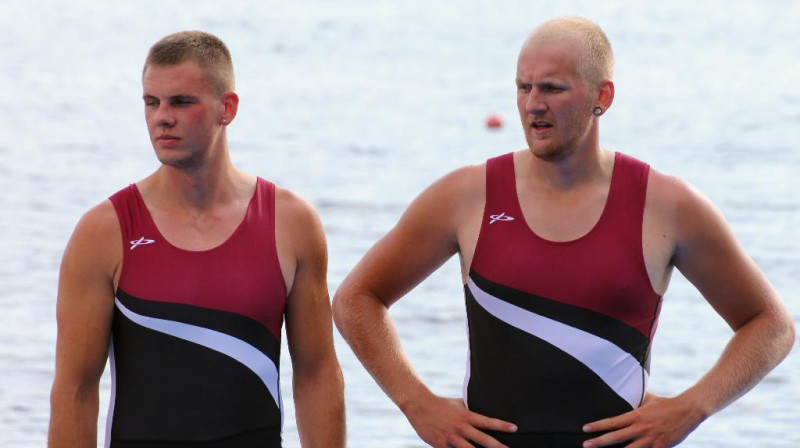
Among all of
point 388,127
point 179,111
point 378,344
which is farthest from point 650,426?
point 388,127

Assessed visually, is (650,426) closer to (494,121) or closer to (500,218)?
(500,218)

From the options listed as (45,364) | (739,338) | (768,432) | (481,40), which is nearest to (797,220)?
(768,432)

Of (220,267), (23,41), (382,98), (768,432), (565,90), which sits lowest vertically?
(768,432)

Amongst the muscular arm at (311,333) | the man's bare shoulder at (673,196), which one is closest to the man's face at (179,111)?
the muscular arm at (311,333)

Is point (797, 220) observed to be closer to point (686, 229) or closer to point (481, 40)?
point (686, 229)

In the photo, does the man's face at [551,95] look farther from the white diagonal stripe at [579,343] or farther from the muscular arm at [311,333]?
the muscular arm at [311,333]

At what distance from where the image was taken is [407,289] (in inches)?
201

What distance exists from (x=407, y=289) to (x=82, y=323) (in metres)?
1.06

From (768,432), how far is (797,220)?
24.4 feet

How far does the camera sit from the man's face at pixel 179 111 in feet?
15.3

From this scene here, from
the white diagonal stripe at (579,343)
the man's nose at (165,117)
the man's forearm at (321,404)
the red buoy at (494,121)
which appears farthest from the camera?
the red buoy at (494,121)

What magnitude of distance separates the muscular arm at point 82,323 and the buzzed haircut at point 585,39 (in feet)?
4.63

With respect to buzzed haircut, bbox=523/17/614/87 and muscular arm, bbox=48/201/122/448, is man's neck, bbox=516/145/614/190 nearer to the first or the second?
buzzed haircut, bbox=523/17/614/87

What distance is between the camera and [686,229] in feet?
15.7
